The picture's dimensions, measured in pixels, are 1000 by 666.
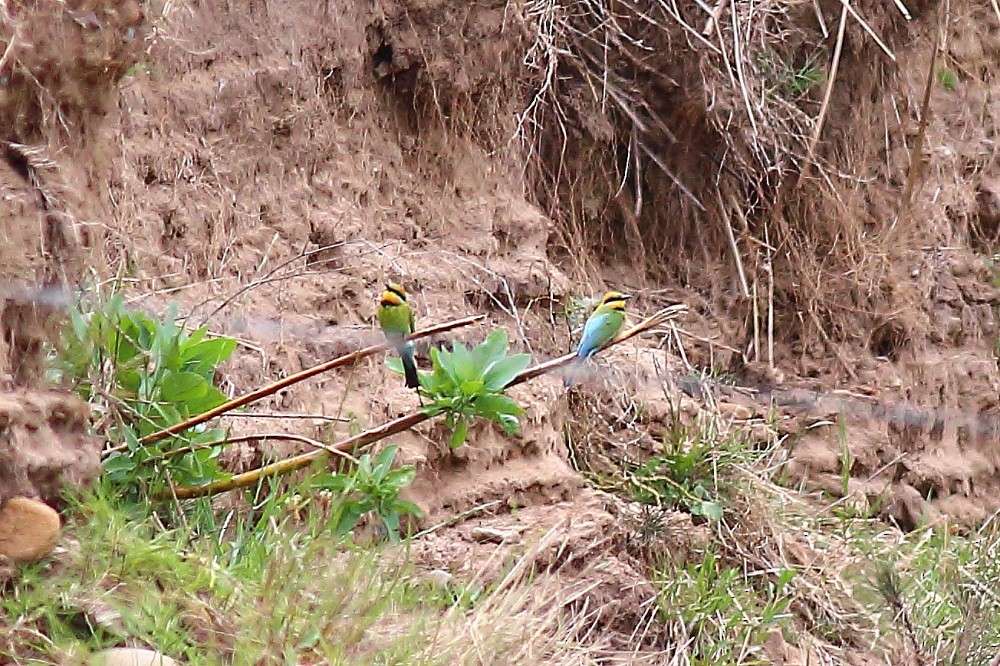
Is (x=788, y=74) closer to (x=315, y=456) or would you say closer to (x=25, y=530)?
(x=315, y=456)

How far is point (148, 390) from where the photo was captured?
229 cm

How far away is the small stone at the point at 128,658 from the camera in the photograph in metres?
1.82

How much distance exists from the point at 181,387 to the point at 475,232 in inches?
61.5

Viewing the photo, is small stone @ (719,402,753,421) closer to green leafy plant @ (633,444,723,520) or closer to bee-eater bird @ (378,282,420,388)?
green leafy plant @ (633,444,723,520)

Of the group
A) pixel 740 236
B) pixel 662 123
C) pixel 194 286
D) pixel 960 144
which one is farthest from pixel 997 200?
pixel 194 286

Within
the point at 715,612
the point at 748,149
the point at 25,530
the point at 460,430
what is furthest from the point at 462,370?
the point at 748,149

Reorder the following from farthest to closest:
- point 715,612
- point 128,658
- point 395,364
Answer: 1. point 715,612
2. point 395,364
3. point 128,658

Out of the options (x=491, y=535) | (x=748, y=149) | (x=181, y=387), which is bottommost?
(x=491, y=535)

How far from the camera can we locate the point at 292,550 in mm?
2135

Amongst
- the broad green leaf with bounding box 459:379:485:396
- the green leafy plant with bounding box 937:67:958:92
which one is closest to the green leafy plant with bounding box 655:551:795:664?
the broad green leaf with bounding box 459:379:485:396

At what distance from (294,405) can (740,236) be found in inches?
83.9

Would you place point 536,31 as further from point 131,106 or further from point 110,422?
point 110,422

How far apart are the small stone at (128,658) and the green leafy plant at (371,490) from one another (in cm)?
64

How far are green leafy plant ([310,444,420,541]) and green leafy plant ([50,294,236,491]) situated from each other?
0.82 feet
